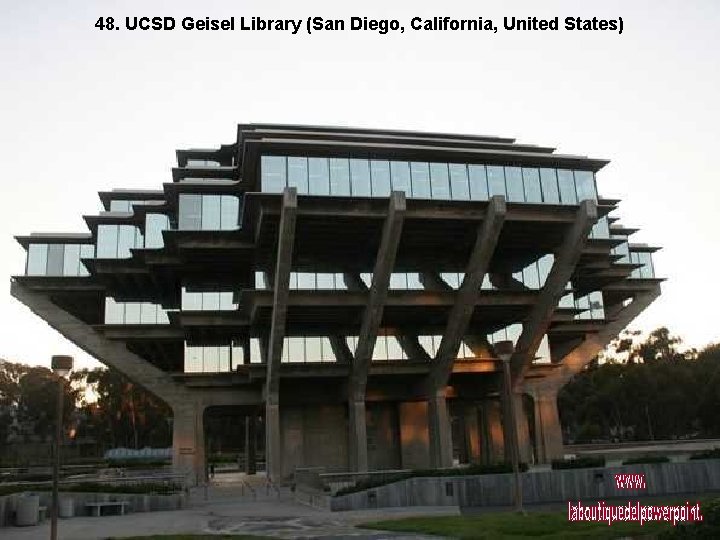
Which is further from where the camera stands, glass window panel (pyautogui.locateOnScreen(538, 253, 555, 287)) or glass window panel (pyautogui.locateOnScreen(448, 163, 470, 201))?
glass window panel (pyautogui.locateOnScreen(538, 253, 555, 287))

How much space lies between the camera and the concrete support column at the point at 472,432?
53.3 metres

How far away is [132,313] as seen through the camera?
143 feet

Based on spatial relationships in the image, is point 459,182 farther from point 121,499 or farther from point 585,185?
point 121,499

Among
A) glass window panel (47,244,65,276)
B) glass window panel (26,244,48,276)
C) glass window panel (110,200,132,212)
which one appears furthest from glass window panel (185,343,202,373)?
glass window panel (110,200,132,212)

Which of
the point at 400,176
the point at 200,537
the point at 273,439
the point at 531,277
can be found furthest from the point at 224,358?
the point at 200,537

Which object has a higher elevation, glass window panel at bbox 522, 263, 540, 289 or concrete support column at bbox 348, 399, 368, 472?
glass window panel at bbox 522, 263, 540, 289

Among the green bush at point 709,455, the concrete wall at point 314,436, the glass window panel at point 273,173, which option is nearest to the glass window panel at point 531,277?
the green bush at point 709,455

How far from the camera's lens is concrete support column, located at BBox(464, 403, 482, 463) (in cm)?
5331

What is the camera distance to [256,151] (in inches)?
1391

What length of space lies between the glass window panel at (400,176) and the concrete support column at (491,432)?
23116 mm

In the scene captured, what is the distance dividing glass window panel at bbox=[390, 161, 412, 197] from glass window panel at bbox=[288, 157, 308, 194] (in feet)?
15.6

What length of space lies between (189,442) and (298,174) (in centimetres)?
2022

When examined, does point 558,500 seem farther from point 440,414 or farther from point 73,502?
point 73,502

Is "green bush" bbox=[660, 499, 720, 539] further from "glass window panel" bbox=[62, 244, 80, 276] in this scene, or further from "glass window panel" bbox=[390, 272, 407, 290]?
"glass window panel" bbox=[62, 244, 80, 276]
